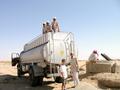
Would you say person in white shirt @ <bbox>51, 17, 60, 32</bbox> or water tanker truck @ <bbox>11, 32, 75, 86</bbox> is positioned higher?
person in white shirt @ <bbox>51, 17, 60, 32</bbox>

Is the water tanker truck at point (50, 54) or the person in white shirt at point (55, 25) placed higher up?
the person in white shirt at point (55, 25)

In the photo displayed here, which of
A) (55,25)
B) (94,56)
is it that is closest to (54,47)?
(55,25)

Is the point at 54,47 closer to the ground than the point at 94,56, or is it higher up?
higher up

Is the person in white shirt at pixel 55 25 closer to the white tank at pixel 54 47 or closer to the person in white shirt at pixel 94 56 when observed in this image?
A: the white tank at pixel 54 47

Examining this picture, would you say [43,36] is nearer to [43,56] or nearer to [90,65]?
[43,56]

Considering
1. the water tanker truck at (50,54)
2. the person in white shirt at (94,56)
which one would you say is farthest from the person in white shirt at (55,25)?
the person in white shirt at (94,56)

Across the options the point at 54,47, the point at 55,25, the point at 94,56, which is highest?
the point at 55,25

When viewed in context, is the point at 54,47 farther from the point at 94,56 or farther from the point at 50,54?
the point at 94,56

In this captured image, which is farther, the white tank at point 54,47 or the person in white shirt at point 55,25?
the person in white shirt at point 55,25

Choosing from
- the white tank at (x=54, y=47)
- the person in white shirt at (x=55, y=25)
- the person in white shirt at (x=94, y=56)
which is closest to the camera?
the white tank at (x=54, y=47)

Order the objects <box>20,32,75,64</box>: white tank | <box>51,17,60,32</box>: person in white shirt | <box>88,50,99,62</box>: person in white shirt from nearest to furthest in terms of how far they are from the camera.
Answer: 1. <box>20,32,75,64</box>: white tank
2. <box>51,17,60,32</box>: person in white shirt
3. <box>88,50,99,62</box>: person in white shirt

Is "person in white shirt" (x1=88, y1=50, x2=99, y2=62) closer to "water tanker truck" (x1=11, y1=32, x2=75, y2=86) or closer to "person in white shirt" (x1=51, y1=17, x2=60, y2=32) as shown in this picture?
"water tanker truck" (x1=11, y1=32, x2=75, y2=86)

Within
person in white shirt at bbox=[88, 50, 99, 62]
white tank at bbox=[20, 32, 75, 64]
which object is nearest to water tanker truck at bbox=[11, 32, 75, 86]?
white tank at bbox=[20, 32, 75, 64]

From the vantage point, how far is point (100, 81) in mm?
15680
